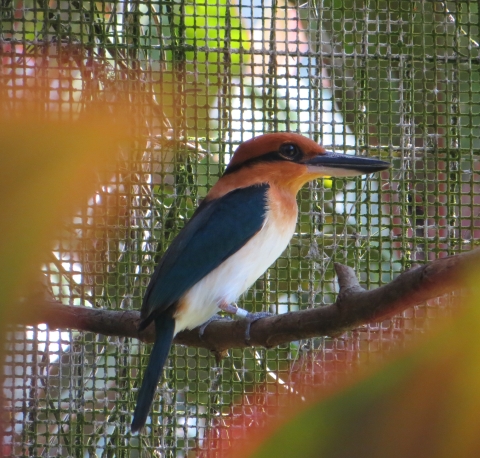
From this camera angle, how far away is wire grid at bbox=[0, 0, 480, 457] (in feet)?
5.67

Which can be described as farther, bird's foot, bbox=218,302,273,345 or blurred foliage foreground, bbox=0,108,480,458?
bird's foot, bbox=218,302,273,345

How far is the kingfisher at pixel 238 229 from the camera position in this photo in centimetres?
155

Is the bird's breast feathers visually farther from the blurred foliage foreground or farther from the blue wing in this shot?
the blurred foliage foreground

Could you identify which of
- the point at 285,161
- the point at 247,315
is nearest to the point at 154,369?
the point at 247,315

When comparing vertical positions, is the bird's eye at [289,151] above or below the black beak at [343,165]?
above

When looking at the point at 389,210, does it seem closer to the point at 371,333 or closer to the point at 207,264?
the point at 371,333

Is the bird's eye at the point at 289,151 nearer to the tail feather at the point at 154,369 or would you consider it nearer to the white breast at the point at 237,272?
the white breast at the point at 237,272

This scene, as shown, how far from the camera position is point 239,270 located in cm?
163

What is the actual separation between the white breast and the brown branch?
6 cm

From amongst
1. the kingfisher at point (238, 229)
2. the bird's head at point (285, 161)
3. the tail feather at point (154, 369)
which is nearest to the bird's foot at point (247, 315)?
the kingfisher at point (238, 229)

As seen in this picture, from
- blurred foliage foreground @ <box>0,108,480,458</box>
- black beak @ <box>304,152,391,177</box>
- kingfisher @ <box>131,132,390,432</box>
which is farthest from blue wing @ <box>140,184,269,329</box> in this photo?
blurred foliage foreground @ <box>0,108,480,458</box>

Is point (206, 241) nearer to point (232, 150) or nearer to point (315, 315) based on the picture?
point (232, 150)

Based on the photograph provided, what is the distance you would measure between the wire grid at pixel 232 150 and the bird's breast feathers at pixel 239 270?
155mm

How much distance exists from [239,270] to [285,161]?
12.5 inches
